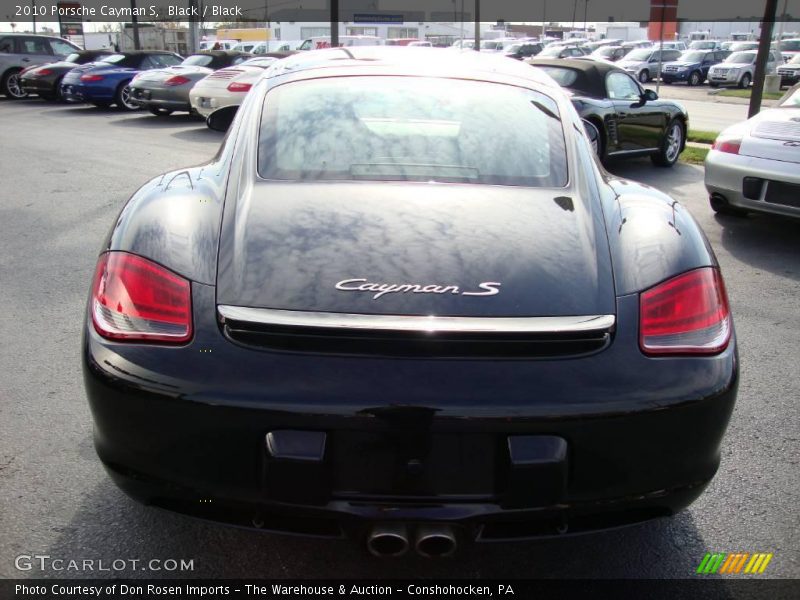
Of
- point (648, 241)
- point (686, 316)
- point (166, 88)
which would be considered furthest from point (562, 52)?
point (686, 316)

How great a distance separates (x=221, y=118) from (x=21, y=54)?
1966cm

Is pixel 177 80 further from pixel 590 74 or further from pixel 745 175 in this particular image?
pixel 745 175

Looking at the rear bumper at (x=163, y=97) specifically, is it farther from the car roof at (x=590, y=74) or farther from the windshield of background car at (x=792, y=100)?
the windshield of background car at (x=792, y=100)

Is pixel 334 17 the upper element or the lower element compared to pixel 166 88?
upper

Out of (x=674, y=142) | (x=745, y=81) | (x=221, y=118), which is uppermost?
(x=221, y=118)

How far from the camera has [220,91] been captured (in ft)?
42.4

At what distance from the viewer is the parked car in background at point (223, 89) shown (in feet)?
41.9

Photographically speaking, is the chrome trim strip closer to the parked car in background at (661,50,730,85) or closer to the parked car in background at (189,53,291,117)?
the parked car in background at (189,53,291,117)

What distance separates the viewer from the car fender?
2.08 meters

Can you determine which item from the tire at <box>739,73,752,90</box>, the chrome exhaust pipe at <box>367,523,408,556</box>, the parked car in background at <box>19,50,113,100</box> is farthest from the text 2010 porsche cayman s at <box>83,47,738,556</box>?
the tire at <box>739,73,752,90</box>

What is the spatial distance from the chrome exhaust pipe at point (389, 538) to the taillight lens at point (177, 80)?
14508 mm

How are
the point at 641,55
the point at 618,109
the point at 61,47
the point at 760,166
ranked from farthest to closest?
the point at 641,55 < the point at 61,47 < the point at 618,109 < the point at 760,166

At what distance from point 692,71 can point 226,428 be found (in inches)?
1471

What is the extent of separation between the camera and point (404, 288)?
6.32 feet
